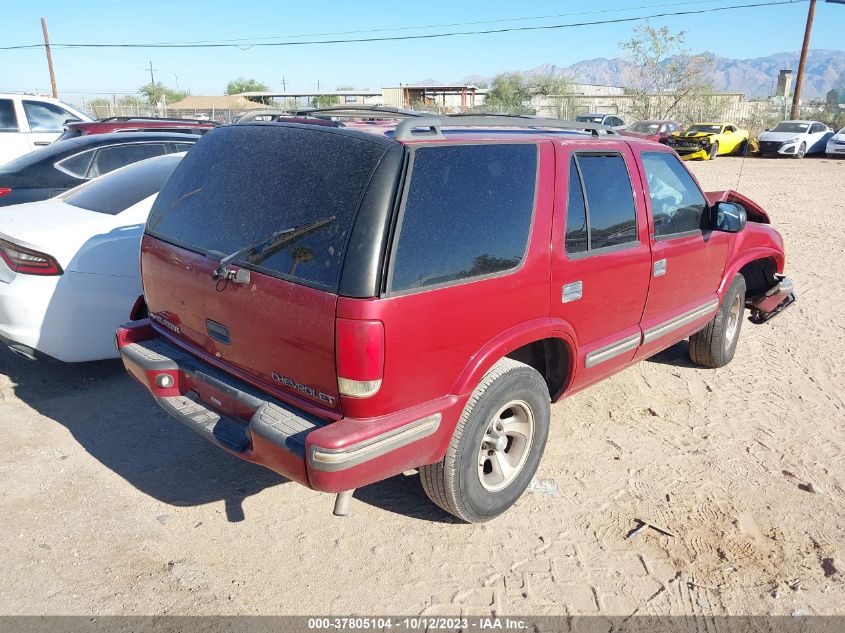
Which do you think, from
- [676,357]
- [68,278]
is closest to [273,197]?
[68,278]

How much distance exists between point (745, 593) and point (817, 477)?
1.33m

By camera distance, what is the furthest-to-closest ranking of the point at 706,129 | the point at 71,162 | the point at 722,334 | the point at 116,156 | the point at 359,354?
the point at 706,129 < the point at 116,156 < the point at 71,162 < the point at 722,334 < the point at 359,354

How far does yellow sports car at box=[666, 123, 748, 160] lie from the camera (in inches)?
987

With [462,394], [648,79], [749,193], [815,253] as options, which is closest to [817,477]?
[462,394]

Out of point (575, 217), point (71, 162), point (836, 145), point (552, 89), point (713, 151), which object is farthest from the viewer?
point (552, 89)

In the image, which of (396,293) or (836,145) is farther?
Result: (836,145)

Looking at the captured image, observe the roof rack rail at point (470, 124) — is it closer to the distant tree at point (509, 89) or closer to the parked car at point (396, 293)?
the parked car at point (396, 293)

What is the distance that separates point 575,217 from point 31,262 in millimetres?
3393

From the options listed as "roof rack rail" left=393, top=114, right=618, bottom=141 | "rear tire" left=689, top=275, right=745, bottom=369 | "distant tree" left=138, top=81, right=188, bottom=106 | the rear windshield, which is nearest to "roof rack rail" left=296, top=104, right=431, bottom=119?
"roof rack rail" left=393, top=114, right=618, bottom=141

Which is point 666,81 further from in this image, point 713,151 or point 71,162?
point 71,162

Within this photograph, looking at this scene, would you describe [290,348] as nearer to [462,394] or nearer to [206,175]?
[462,394]

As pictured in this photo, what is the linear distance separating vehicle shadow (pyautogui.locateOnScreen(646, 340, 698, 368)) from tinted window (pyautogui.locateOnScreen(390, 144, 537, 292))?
9.94ft

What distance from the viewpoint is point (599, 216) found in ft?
12.2

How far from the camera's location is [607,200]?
3795 millimetres
